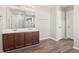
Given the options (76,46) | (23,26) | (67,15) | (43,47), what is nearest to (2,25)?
(23,26)

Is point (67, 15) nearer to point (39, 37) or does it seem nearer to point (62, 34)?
point (62, 34)

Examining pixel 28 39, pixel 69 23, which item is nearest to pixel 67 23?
pixel 69 23

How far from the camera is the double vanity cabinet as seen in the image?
1319 millimetres

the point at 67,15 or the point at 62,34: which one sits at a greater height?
the point at 67,15

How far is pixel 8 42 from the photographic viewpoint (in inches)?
52.6

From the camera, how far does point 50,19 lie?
1.45 meters

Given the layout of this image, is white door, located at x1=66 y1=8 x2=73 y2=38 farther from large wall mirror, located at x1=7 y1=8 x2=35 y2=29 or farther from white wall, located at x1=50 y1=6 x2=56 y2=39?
large wall mirror, located at x1=7 y1=8 x2=35 y2=29

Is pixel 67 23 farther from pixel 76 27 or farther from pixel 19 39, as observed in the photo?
pixel 19 39

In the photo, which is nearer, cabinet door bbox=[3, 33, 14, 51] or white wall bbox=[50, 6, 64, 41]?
cabinet door bbox=[3, 33, 14, 51]

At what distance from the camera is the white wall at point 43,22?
4.64ft

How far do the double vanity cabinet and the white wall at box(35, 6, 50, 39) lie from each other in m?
0.10

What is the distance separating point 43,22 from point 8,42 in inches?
24.8

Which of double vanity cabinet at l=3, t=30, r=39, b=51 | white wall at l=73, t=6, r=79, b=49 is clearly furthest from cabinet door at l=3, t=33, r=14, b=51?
white wall at l=73, t=6, r=79, b=49

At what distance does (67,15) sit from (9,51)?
3.48ft
